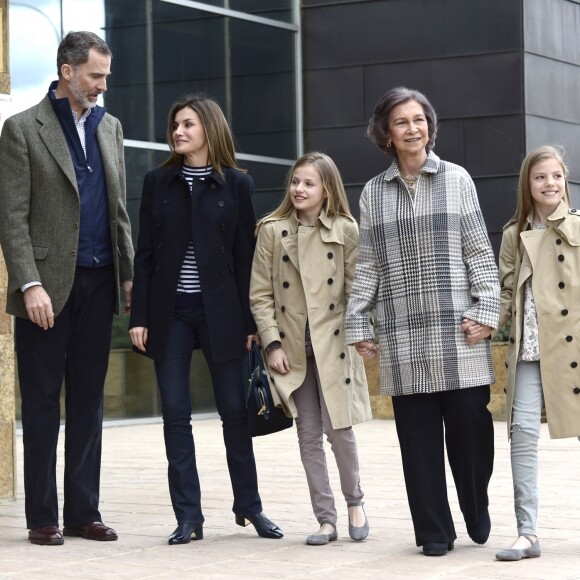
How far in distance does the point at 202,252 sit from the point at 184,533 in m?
1.26

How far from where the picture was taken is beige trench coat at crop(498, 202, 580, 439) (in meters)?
5.81

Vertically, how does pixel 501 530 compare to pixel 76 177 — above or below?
below

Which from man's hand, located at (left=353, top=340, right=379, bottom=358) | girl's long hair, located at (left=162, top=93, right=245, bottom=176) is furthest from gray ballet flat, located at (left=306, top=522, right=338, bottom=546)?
girl's long hair, located at (left=162, top=93, right=245, bottom=176)

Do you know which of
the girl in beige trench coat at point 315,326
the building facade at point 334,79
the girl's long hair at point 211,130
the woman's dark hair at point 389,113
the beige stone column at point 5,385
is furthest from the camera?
the building facade at point 334,79

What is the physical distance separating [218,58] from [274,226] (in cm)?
985

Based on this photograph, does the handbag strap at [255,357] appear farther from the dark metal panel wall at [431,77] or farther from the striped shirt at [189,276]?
the dark metal panel wall at [431,77]

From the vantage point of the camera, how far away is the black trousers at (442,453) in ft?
19.4

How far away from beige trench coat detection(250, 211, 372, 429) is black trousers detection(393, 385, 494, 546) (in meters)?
0.38

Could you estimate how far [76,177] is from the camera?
6520mm

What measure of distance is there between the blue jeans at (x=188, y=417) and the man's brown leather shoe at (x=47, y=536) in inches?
21.0

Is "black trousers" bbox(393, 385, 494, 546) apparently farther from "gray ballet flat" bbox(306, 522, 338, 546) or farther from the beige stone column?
the beige stone column

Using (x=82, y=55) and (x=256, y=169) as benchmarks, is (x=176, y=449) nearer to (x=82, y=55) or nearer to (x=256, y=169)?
(x=82, y=55)

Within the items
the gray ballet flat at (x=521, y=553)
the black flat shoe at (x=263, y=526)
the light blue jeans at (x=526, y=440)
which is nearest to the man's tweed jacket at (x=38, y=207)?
the black flat shoe at (x=263, y=526)

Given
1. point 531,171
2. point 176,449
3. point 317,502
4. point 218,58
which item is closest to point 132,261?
point 176,449
